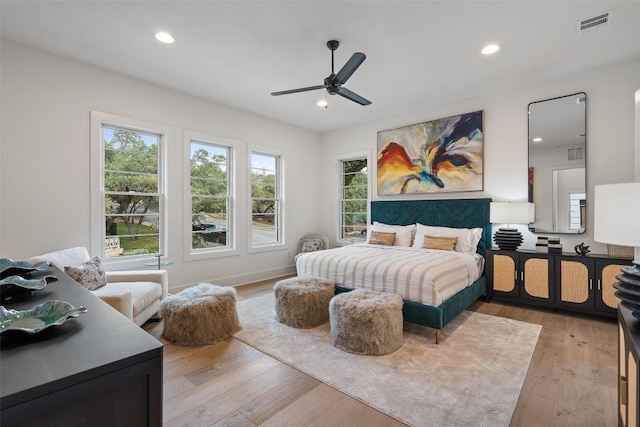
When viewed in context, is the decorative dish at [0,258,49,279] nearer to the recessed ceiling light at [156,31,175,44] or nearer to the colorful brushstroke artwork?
the recessed ceiling light at [156,31,175,44]

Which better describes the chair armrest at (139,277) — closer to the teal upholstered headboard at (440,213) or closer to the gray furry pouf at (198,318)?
the gray furry pouf at (198,318)

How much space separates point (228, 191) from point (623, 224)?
466 cm

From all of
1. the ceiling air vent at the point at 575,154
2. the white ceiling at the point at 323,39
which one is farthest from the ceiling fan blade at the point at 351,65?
the ceiling air vent at the point at 575,154

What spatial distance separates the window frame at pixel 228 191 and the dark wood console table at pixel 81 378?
147 inches

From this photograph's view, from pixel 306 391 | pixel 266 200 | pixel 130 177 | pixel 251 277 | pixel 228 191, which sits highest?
pixel 130 177

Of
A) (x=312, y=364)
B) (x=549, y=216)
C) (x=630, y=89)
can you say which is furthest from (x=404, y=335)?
(x=630, y=89)

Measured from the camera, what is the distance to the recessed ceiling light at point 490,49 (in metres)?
3.07

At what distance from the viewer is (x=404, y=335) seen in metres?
2.98

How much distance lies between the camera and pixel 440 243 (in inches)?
163

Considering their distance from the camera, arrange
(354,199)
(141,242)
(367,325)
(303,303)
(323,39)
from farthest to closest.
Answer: (354,199) < (141,242) < (303,303) < (323,39) < (367,325)

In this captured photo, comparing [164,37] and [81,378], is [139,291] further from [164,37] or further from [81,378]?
[81,378]

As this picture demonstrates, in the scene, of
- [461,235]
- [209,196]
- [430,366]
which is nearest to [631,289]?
[430,366]

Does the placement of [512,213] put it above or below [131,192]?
below

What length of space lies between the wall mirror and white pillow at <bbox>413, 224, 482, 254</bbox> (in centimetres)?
73
